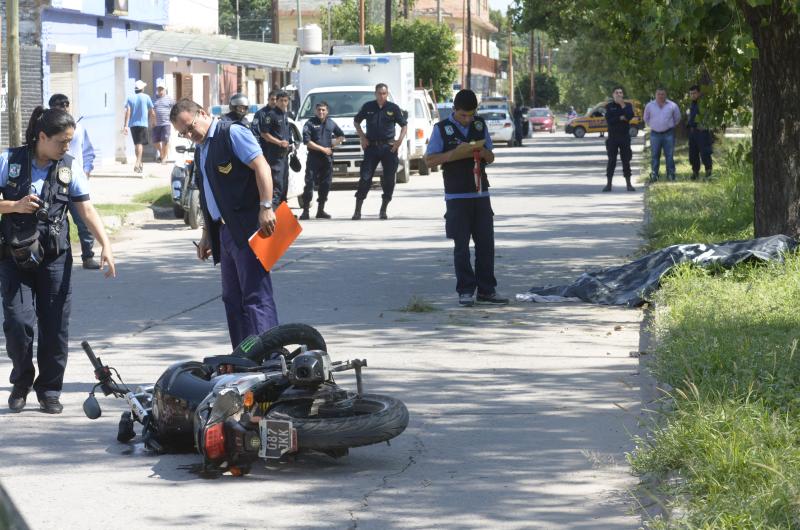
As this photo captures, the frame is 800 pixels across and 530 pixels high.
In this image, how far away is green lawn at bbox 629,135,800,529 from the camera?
5117 mm

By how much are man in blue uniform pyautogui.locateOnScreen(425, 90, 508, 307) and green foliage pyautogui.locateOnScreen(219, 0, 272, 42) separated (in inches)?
3988

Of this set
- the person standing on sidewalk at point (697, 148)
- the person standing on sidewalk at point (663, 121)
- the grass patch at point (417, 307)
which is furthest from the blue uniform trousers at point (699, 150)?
the grass patch at point (417, 307)

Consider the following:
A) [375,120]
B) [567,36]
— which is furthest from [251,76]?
[375,120]

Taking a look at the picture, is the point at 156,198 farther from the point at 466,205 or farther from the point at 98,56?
the point at 98,56

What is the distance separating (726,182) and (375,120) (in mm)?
5211

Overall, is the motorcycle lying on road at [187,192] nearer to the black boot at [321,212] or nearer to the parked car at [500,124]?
the black boot at [321,212]

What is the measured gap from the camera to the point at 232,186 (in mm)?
8312

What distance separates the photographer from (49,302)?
316 inches

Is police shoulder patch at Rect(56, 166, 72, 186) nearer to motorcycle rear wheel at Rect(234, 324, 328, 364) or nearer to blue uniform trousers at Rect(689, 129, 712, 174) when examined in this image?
motorcycle rear wheel at Rect(234, 324, 328, 364)

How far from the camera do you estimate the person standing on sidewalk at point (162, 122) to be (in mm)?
30122

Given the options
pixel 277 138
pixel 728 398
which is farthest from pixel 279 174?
pixel 728 398

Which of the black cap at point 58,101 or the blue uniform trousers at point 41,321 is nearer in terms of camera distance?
the blue uniform trousers at point 41,321

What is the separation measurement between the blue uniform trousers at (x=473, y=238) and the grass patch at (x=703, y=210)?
308 cm

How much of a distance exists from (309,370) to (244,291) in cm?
202
